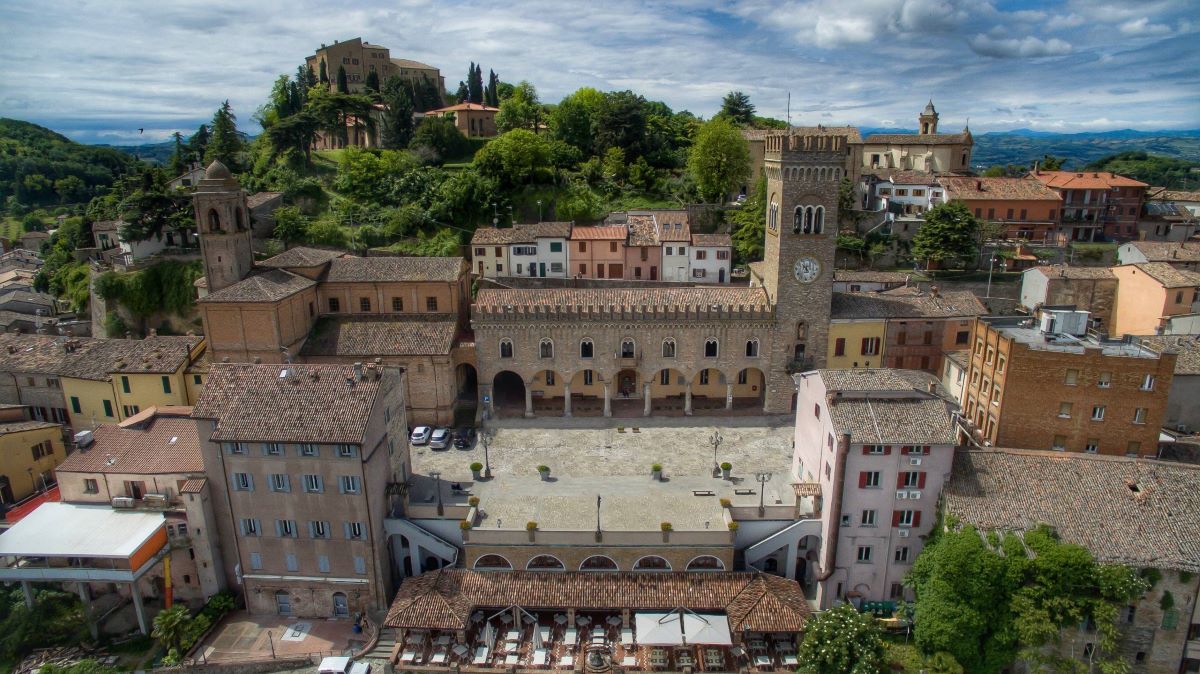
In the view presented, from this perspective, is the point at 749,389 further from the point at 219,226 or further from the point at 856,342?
the point at 219,226

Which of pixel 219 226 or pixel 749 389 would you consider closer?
pixel 219 226

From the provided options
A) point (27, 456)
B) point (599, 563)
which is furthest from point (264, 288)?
point (599, 563)

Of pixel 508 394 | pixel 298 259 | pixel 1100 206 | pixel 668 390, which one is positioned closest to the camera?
pixel 298 259

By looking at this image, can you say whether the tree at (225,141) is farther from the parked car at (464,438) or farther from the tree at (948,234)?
the tree at (948,234)

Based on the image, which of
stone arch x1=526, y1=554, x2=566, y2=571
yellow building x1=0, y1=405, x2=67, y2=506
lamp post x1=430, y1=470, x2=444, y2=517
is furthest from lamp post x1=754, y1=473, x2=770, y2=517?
yellow building x1=0, y1=405, x2=67, y2=506

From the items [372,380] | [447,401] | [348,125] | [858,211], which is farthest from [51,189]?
[858,211]

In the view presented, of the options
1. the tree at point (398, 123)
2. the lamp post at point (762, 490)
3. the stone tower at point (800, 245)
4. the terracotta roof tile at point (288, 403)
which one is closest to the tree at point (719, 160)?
the stone tower at point (800, 245)

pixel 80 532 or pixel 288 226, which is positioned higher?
pixel 288 226

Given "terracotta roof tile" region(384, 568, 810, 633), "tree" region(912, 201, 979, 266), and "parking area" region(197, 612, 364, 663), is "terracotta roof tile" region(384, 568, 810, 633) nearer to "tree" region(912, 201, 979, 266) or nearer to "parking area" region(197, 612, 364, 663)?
"parking area" region(197, 612, 364, 663)

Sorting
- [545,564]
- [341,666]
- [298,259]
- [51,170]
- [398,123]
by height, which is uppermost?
[398,123]
